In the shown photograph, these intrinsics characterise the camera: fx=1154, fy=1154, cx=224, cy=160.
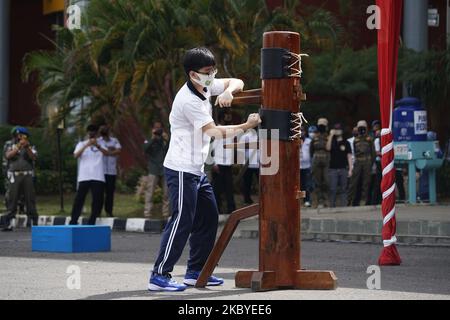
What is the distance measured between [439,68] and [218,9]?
19.3 feet

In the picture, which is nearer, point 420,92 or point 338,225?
point 338,225

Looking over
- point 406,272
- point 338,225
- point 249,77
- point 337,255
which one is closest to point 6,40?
point 249,77

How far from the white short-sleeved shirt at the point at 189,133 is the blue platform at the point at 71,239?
4.82 m

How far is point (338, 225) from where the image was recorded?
55.0ft

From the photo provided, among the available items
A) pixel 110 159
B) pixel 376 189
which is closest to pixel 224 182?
pixel 110 159

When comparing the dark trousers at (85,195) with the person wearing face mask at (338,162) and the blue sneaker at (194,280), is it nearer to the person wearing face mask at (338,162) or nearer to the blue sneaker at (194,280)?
the person wearing face mask at (338,162)

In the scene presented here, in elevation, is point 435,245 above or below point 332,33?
below

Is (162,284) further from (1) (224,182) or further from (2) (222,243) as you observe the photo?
(1) (224,182)

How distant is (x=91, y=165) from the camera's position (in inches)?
749

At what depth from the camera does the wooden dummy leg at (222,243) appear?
9.35 m

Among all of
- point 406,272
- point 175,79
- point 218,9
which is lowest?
point 406,272

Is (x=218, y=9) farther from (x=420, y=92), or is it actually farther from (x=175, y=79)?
(x=420, y=92)

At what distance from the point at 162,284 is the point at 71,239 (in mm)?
4861
